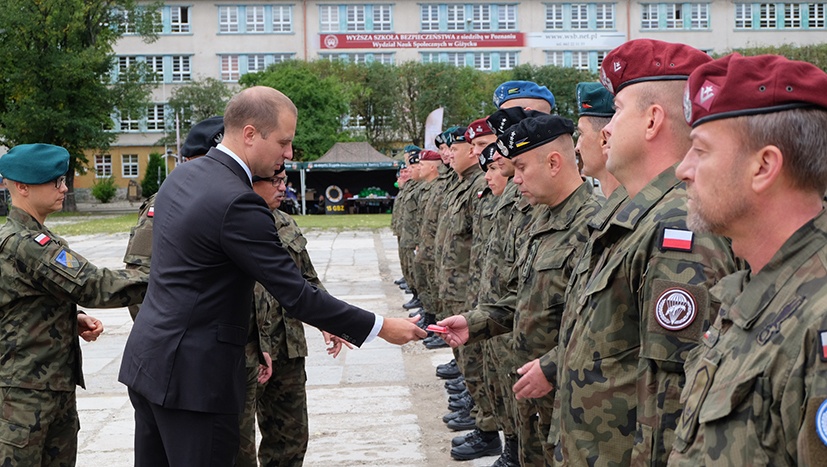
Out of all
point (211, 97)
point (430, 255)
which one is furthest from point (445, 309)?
point (211, 97)

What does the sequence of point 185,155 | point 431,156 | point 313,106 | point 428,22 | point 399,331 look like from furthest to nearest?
point 428,22 → point 313,106 → point 431,156 → point 185,155 → point 399,331

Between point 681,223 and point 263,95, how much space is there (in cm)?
191

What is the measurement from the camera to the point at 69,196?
4669 cm

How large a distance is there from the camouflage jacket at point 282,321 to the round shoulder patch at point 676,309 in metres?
2.70

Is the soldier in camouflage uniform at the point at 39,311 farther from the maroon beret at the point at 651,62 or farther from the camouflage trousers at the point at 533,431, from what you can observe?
the maroon beret at the point at 651,62

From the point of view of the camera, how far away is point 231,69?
6209 centimetres

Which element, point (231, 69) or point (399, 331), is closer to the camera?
point (399, 331)

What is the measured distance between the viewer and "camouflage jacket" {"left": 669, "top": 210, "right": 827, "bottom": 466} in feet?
5.69

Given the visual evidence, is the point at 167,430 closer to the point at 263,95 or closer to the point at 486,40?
the point at 263,95

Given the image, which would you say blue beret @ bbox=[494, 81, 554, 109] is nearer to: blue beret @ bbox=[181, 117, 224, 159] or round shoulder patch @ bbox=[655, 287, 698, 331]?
blue beret @ bbox=[181, 117, 224, 159]

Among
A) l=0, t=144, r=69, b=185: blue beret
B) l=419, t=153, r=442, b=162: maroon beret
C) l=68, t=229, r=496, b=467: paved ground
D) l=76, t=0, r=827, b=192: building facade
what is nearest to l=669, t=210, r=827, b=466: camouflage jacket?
l=0, t=144, r=69, b=185: blue beret

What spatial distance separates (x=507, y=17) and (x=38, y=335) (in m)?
61.5

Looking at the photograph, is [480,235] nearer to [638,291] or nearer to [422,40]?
[638,291]

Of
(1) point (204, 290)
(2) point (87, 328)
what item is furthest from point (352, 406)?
(1) point (204, 290)
